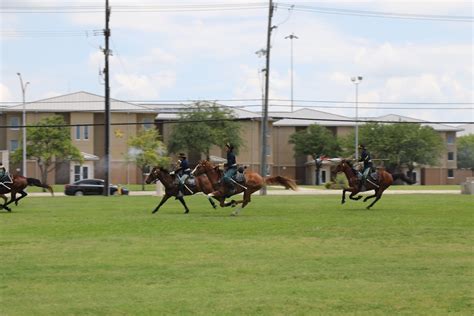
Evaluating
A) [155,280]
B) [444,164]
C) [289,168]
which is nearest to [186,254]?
[155,280]

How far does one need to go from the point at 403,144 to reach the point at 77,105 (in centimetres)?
4281

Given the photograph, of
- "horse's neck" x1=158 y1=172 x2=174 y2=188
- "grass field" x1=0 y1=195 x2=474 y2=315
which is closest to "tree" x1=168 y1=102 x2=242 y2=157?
"horse's neck" x1=158 y1=172 x2=174 y2=188

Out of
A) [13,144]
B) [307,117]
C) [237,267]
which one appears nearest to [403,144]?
[307,117]

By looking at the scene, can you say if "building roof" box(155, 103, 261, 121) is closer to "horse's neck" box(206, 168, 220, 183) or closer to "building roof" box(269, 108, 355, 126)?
"building roof" box(269, 108, 355, 126)

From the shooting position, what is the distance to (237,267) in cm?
1636

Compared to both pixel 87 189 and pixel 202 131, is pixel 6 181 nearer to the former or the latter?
pixel 87 189

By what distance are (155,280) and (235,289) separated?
1630 mm

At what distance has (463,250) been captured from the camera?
19156 mm

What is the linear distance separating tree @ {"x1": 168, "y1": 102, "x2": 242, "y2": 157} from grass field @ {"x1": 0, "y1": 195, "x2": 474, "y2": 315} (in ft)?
246

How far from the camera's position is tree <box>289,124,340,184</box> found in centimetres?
11612

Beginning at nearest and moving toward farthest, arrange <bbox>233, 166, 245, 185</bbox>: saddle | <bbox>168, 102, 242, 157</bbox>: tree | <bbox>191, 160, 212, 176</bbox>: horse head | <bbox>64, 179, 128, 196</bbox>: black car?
1. <bbox>233, 166, 245, 185</bbox>: saddle
2. <bbox>191, 160, 212, 176</bbox>: horse head
3. <bbox>64, 179, 128, 196</bbox>: black car
4. <bbox>168, 102, 242, 157</bbox>: tree

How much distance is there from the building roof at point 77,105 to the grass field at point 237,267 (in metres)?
72.2

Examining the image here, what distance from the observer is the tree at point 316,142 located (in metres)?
116

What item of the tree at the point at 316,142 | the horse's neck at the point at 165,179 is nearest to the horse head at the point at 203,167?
the horse's neck at the point at 165,179
